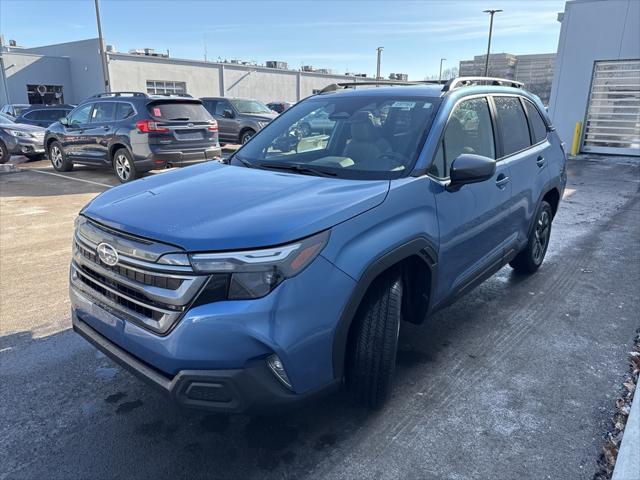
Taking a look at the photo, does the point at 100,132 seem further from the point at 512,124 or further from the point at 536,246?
the point at 536,246

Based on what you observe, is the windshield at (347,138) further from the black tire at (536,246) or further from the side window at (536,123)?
the black tire at (536,246)

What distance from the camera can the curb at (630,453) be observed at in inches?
90.0

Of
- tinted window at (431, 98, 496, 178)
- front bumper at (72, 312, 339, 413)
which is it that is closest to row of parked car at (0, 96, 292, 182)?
tinted window at (431, 98, 496, 178)

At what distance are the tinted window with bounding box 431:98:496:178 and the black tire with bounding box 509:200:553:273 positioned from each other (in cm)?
130

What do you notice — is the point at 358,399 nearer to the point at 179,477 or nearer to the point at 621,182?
the point at 179,477

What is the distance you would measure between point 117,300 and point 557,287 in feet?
13.4

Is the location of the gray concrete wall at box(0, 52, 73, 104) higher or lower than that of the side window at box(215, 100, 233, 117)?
higher

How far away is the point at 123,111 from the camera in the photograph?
1023 centimetres

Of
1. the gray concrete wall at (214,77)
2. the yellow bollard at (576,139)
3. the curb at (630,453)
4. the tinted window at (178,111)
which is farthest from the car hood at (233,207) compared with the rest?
the gray concrete wall at (214,77)

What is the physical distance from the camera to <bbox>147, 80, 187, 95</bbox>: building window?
32.5m

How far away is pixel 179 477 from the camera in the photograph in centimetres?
234

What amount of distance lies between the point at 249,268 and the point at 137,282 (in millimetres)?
567

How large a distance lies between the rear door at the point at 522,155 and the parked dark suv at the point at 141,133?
715cm

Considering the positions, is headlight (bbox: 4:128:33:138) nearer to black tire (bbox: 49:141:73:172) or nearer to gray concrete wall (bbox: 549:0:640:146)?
black tire (bbox: 49:141:73:172)
